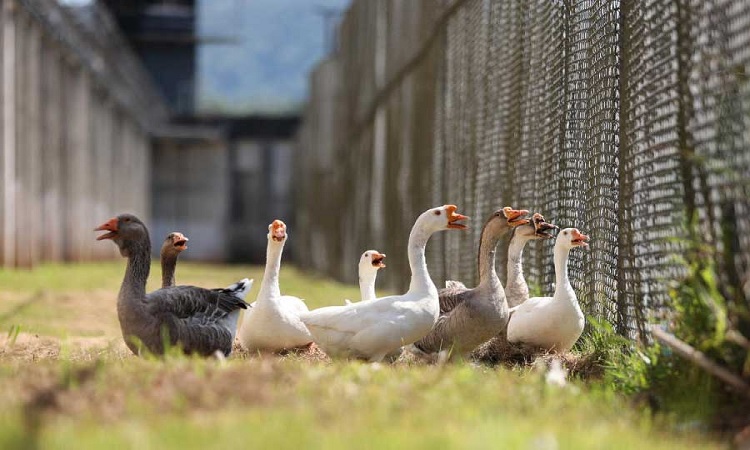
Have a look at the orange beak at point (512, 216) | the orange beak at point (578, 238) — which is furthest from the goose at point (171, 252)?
the orange beak at point (578, 238)

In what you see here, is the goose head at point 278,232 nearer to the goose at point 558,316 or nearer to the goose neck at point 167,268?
the goose neck at point 167,268

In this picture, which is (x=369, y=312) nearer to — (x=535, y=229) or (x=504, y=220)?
(x=504, y=220)

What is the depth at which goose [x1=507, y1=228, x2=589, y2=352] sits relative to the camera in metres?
7.69

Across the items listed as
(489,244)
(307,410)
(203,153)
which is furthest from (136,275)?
(203,153)

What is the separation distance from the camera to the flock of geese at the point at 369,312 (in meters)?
7.21

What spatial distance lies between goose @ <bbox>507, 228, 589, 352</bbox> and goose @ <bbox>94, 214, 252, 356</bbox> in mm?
1834

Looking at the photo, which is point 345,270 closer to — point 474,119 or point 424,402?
point 474,119

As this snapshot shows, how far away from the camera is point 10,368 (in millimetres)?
6109

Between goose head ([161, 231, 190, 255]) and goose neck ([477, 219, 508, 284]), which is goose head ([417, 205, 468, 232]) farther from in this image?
goose head ([161, 231, 190, 255])

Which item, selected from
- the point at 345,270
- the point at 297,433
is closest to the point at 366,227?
the point at 345,270

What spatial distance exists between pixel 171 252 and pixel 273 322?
2.96 feet

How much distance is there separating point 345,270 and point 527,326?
62.8 feet

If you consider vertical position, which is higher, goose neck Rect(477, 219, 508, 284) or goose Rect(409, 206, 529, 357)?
goose neck Rect(477, 219, 508, 284)

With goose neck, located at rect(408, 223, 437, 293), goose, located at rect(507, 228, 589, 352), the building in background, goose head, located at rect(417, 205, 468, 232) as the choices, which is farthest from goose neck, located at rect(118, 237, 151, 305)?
the building in background
